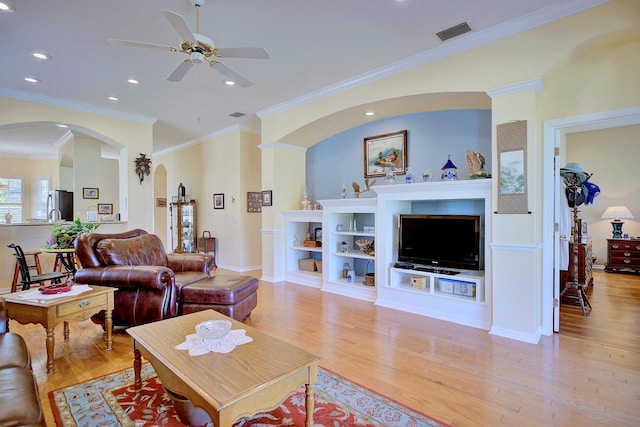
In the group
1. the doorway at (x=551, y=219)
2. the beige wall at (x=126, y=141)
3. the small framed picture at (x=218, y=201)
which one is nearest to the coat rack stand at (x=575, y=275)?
the doorway at (x=551, y=219)

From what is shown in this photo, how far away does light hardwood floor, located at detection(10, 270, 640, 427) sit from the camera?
2.01 m

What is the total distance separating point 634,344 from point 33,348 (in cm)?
549

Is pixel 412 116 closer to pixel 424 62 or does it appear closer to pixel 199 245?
pixel 424 62

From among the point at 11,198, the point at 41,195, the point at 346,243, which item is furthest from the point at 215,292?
the point at 11,198

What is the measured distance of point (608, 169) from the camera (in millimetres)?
6625

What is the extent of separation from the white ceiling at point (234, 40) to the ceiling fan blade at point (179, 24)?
19.4 inches

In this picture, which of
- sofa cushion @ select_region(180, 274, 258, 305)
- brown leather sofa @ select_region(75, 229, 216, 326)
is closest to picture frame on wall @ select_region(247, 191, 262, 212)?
brown leather sofa @ select_region(75, 229, 216, 326)

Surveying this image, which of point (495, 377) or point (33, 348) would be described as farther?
point (33, 348)

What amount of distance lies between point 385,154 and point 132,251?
3.68m

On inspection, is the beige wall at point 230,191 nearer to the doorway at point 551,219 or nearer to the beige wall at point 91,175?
the beige wall at point 91,175

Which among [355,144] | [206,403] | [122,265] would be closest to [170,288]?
[122,265]

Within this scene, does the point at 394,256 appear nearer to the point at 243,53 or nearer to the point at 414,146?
the point at 414,146

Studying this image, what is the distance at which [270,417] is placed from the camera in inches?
74.3

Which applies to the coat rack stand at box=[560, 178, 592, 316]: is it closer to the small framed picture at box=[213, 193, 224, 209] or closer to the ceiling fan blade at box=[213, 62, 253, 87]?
the ceiling fan blade at box=[213, 62, 253, 87]
